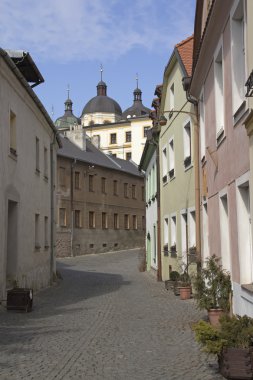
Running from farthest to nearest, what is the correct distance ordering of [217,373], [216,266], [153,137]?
[153,137]
[216,266]
[217,373]

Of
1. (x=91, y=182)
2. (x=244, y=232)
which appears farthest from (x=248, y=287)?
(x=91, y=182)

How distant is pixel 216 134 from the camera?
37.7 feet

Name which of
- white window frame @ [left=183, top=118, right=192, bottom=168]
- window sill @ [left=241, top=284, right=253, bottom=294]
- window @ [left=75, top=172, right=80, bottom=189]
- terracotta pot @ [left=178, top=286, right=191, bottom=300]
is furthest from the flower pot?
window @ [left=75, top=172, right=80, bottom=189]

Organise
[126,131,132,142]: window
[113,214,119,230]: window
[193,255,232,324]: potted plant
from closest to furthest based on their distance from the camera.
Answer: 1. [193,255,232,324]: potted plant
2. [113,214,119,230]: window
3. [126,131,132,142]: window

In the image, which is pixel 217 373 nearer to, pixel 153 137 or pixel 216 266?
pixel 216 266

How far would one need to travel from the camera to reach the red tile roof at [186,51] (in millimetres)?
17828

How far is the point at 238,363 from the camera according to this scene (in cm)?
579

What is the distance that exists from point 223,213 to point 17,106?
23.4ft

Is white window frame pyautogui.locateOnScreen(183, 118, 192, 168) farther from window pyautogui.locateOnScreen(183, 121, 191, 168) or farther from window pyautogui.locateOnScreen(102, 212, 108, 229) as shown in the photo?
window pyautogui.locateOnScreen(102, 212, 108, 229)

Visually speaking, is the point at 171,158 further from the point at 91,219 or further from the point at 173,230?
the point at 91,219

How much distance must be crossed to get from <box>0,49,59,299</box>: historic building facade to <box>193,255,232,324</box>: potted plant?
216 inches

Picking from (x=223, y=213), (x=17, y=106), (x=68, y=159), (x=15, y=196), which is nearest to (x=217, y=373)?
(x=223, y=213)

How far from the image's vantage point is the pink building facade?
29.3 feet

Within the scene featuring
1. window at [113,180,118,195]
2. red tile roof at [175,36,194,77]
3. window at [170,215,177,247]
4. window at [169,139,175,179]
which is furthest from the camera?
window at [113,180,118,195]
